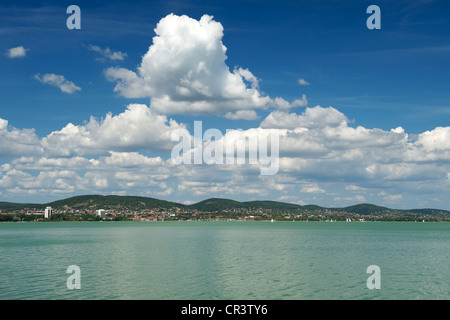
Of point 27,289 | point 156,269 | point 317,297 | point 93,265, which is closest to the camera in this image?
point 317,297

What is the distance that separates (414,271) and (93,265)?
54551 millimetres

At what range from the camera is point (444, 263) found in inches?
3046

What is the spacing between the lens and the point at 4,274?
58719mm
